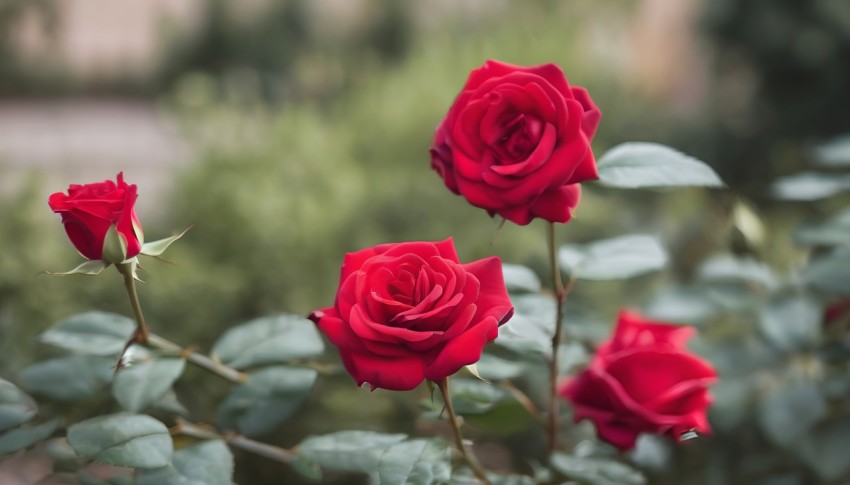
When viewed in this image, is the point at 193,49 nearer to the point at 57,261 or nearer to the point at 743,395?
the point at 57,261

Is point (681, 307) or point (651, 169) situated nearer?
point (651, 169)

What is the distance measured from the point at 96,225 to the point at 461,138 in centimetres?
15

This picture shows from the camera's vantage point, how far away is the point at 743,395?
57 centimetres

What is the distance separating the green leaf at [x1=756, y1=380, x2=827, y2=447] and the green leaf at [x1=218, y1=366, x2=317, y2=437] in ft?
1.01

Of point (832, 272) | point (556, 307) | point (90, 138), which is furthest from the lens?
point (90, 138)

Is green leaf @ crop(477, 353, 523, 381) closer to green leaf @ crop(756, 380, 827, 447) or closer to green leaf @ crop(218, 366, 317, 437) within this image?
green leaf @ crop(218, 366, 317, 437)

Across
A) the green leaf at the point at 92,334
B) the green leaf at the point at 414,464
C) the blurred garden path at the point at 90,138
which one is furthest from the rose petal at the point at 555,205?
the blurred garden path at the point at 90,138

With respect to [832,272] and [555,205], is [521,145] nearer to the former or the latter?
[555,205]

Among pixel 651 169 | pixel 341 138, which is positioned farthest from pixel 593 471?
pixel 341 138

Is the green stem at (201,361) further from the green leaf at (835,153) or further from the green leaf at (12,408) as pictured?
the green leaf at (835,153)

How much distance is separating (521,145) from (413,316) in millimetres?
92

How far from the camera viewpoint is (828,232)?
21.6 inches

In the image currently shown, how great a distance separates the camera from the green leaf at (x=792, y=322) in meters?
0.55

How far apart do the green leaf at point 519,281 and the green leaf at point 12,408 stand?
24 centimetres
